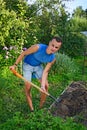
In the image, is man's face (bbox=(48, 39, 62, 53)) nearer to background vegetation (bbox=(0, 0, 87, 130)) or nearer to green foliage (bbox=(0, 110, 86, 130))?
background vegetation (bbox=(0, 0, 87, 130))

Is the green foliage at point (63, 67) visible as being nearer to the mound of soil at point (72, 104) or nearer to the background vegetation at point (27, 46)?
the background vegetation at point (27, 46)

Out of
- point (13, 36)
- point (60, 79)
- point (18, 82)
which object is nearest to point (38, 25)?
point (13, 36)

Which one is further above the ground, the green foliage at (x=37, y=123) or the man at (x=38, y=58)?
the man at (x=38, y=58)

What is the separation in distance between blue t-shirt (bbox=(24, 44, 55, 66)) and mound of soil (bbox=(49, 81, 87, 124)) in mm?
785

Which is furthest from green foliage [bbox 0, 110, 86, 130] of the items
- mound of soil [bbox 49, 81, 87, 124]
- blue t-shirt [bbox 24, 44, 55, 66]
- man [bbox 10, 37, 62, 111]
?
blue t-shirt [bbox 24, 44, 55, 66]

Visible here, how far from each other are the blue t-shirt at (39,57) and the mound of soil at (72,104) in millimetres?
785

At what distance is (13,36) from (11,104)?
5171 millimetres

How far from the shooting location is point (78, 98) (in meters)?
7.95

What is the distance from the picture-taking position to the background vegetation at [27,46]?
5821 mm

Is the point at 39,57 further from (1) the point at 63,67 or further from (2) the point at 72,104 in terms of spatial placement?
(1) the point at 63,67

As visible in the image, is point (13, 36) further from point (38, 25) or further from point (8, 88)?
point (8, 88)

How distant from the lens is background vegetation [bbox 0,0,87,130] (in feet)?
19.1

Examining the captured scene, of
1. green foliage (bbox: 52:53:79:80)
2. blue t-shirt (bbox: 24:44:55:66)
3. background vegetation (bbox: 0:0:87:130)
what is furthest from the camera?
green foliage (bbox: 52:53:79:80)

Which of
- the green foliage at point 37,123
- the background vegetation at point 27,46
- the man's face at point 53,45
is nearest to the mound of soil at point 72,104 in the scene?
the background vegetation at point 27,46
